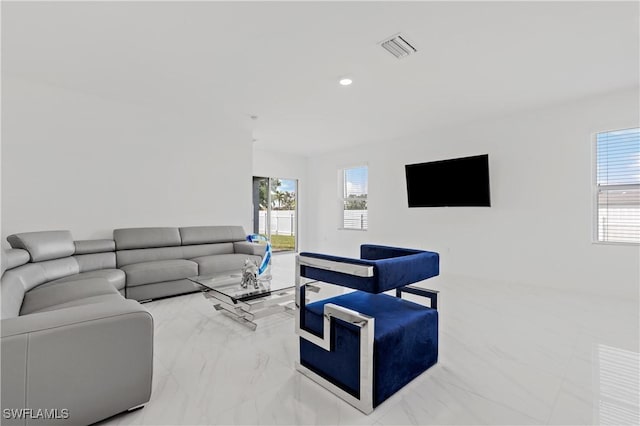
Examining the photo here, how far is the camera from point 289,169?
7387mm

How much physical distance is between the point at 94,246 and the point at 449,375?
3.77m

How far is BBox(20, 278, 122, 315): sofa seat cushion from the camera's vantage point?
2090 millimetres

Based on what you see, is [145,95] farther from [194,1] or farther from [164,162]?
[194,1]

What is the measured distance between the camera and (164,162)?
175 inches

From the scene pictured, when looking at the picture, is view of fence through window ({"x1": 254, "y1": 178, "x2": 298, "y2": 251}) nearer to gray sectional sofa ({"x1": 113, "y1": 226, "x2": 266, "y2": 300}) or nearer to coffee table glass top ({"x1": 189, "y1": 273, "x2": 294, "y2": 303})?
gray sectional sofa ({"x1": 113, "y1": 226, "x2": 266, "y2": 300})

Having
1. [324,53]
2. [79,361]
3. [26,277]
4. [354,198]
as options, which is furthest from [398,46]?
[354,198]

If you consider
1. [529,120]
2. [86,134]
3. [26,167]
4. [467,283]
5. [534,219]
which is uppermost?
[529,120]

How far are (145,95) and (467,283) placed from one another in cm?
506

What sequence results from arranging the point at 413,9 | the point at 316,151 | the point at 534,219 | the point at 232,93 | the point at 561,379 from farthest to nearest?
1. the point at 316,151
2. the point at 534,219
3. the point at 232,93
4. the point at 413,9
5. the point at 561,379

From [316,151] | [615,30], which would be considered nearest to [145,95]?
[316,151]

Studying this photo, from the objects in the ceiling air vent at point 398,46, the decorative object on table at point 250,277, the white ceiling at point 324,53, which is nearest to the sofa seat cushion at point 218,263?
the decorative object on table at point 250,277

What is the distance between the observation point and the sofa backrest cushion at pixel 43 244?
2.69 m

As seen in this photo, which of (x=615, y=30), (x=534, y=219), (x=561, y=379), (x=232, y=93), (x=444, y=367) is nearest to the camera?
(x=561, y=379)

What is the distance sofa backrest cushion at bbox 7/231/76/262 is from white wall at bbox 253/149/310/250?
12.8ft
